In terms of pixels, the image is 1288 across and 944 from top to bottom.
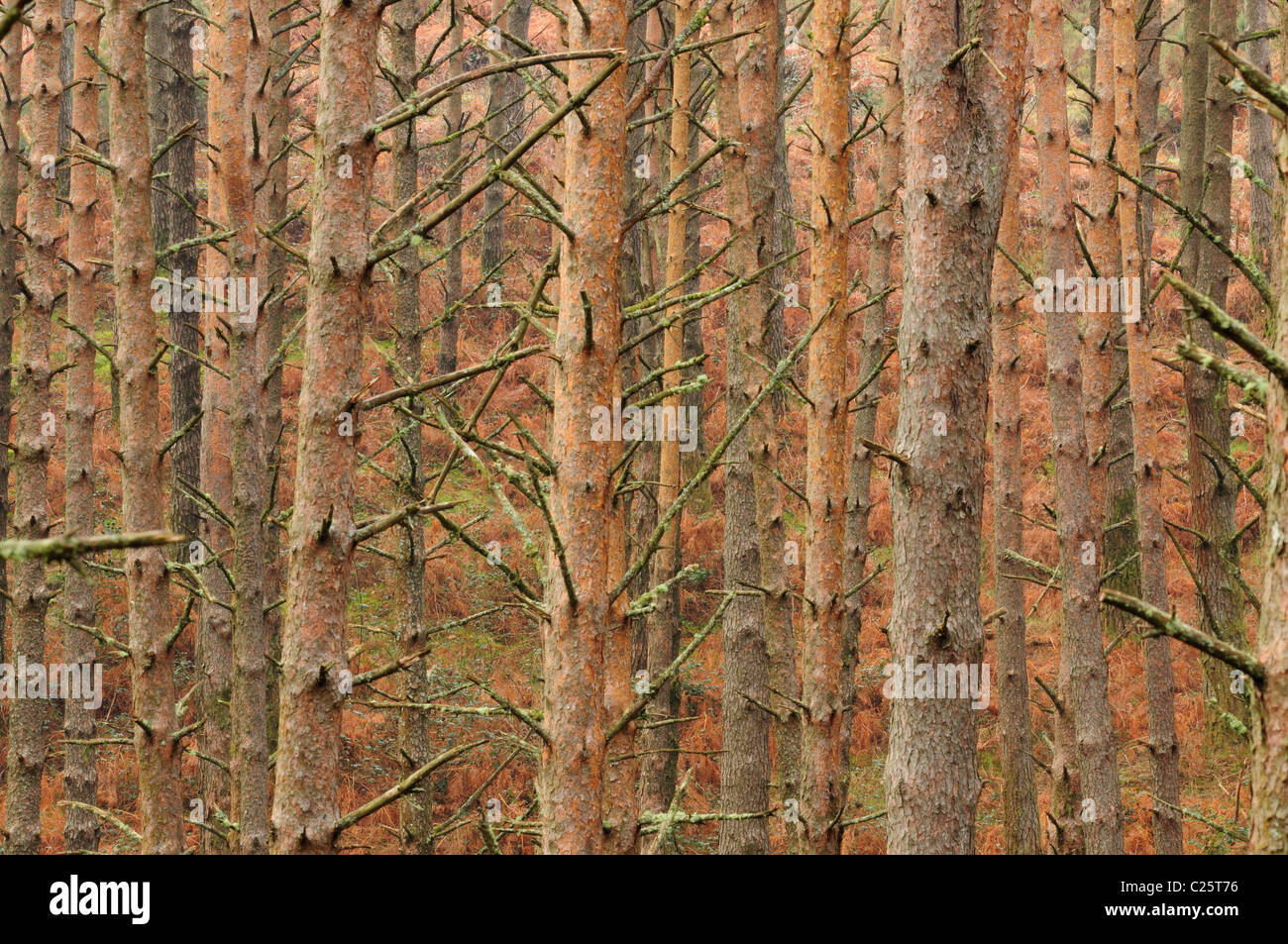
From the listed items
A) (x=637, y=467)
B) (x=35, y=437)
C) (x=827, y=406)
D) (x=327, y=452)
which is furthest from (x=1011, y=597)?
(x=35, y=437)

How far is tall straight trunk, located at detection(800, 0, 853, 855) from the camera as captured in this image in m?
6.88

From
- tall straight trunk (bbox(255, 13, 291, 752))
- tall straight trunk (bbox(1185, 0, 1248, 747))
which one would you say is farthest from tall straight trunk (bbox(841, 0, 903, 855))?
tall straight trunk (bbox(255, 13, 291, 752))

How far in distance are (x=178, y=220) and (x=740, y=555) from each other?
7.30 meters

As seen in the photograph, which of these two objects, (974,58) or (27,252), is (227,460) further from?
(974,58)

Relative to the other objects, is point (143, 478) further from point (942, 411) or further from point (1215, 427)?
point (1215, 427)

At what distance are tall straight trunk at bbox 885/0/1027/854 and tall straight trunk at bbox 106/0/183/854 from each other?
3.45 metres

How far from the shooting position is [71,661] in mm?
7785

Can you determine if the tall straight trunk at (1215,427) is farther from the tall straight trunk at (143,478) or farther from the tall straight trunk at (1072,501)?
the tall straight trunk at (143,478)

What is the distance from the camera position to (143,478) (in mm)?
5562

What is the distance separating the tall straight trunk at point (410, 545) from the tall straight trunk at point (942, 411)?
4.19 meters

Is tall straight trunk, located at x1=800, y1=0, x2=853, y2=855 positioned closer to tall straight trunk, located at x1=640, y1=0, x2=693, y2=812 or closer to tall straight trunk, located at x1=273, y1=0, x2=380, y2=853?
tall straight trunk, located at x1=640, y1=0, x2=693, y2=812

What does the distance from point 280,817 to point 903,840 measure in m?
2.43

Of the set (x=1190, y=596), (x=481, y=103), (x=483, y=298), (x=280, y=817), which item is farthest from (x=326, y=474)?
(x=481, y=103)

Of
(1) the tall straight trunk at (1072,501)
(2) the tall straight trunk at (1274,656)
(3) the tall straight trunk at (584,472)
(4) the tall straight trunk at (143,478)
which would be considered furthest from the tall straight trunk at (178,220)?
(2) the tall straight trunk at (1274,656)
